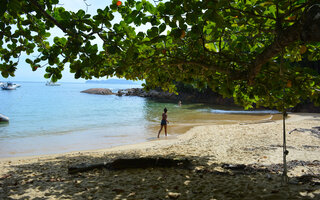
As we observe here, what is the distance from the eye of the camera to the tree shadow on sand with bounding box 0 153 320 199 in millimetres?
3568

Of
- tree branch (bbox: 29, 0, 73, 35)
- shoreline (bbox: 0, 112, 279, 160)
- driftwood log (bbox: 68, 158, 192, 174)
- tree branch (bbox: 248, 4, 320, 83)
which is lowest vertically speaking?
shoreline (bbox: 0, 112, 279, 160)

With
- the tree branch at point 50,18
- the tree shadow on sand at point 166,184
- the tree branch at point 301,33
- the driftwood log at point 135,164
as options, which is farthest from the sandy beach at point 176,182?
the tree branch at point 50,18

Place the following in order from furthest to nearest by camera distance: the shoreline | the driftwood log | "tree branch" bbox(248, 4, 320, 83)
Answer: the shoreline → the driftwood log → "tree branch" bbox(248, 4, 320, 83)

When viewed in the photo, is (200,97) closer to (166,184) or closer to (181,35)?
(166,184)

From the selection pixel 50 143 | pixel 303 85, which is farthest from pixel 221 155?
pixel 50 143

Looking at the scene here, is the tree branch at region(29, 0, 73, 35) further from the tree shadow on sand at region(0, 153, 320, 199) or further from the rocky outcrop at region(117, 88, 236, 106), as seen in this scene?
the rocky outcrop at region(117, 88, 236, 106)

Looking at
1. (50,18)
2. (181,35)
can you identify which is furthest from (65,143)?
(181,35)

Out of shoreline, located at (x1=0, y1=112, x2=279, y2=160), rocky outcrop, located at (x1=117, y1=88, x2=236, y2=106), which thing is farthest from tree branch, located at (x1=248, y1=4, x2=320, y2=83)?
rocky outcrop, located at (x1=117, y1=88, x2=236, y2=106)

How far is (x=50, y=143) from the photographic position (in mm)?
13164

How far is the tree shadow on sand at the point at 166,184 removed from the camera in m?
3.57

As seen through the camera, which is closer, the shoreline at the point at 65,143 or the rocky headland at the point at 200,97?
the shoreline at the point at 65,143

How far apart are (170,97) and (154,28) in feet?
158

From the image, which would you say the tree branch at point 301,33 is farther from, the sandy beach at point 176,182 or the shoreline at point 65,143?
the shoreline at point 65,143

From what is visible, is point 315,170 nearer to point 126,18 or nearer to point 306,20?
point 306,20
